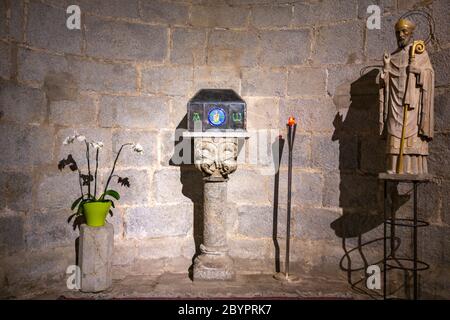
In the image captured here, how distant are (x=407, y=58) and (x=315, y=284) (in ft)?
6.76

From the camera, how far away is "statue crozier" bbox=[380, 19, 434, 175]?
2852mm

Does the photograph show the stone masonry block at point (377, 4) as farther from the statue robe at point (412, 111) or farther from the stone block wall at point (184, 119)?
the statue robe at point (412, 111)

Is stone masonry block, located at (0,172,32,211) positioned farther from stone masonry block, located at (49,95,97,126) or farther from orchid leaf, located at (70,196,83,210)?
stone masonry block, located at (49,95,97,126)

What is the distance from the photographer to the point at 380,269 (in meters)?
3.49

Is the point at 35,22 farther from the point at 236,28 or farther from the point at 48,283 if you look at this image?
the point at 48,283

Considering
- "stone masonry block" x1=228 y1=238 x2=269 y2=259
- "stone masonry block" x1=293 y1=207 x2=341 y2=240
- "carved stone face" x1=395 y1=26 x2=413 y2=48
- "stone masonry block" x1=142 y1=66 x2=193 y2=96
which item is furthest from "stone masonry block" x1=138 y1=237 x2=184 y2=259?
"carved stone face" x1=395 y1=26 x2=413 y2=48

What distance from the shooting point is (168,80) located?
393cm

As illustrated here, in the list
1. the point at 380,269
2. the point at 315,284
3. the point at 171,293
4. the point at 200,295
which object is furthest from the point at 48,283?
the point at 380,269

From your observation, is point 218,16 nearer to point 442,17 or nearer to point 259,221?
point 442,17

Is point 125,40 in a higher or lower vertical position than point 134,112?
higher

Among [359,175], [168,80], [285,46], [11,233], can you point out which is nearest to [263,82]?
[285,46]

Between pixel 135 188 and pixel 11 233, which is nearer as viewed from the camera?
pixel 11 233

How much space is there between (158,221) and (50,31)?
200 cm

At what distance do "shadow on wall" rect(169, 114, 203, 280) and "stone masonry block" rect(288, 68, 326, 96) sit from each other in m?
1.13
